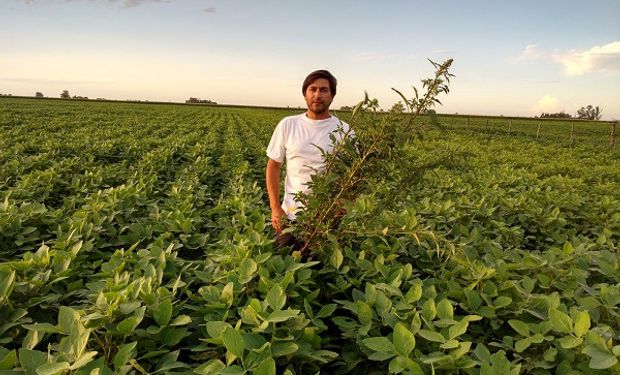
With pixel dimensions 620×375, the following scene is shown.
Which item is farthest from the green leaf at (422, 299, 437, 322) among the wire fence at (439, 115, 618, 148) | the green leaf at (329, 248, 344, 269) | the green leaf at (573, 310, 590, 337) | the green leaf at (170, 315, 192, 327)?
the wire fence at (439, 115, 618, 148)

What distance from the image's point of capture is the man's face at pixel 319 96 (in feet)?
10.1

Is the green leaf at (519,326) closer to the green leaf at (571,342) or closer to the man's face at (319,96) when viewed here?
the green leaf at (571,342)

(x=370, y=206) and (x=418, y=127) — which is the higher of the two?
(x=418, y=127)

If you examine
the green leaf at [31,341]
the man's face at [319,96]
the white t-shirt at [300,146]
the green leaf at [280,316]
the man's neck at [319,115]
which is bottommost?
the green leaf at [31,341]

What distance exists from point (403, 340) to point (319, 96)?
2042 mm

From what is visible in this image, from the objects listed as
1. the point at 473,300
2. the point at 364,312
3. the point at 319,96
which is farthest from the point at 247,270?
the point at 319,96

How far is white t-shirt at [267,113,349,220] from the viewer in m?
3.13

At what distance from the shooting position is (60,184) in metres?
5.78

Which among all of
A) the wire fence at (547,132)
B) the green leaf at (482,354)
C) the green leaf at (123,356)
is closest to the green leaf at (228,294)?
the green leaf at (123,356)

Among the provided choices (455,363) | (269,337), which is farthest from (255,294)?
(455,363)

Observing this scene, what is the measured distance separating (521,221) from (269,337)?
138 inches

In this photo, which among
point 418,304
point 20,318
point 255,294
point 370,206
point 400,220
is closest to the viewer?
point 20,318

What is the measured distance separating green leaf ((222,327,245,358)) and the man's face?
6.95 feet

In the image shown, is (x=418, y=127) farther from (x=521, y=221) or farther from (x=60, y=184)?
(x=60, y=184)
